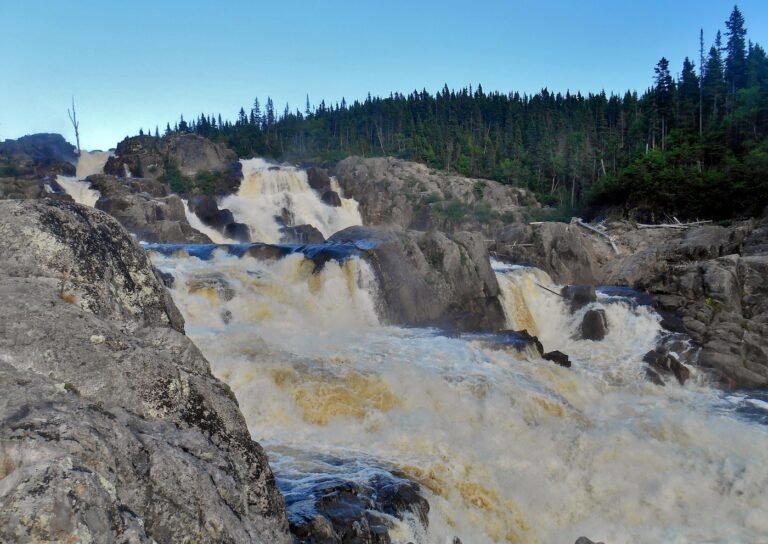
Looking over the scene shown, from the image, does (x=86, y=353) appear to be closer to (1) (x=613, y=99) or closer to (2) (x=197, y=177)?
(2) (x=197, y=177)

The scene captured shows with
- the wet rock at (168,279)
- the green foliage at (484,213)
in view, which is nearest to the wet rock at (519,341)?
the wet rock at (168,279)

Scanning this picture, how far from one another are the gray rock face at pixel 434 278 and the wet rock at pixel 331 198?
2713 cm

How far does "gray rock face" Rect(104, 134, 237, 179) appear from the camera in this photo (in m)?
55.6

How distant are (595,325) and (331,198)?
33.8 meters

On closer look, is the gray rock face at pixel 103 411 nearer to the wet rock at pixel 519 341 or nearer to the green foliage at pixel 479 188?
the wet rock at pixel 519 341

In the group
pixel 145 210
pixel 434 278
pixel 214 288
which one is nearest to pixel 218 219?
pixel 145 210

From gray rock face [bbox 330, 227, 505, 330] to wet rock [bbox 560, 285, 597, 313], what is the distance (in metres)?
2.95

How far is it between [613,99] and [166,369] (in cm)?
8861

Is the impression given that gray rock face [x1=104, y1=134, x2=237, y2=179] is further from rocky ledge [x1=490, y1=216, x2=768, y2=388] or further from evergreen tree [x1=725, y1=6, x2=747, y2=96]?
evergreen tree [x1=725, y1=6, x2=747, y2=96]

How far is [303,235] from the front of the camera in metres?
40.3

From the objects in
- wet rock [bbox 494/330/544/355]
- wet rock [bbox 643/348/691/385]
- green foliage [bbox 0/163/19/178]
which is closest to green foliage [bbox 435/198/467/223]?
green foliage [bbox 0/163/19/178]

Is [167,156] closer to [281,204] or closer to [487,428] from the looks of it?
[281,204]

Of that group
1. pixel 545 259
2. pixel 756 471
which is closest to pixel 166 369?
pixel 756 471

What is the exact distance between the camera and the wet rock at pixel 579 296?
77.3 ft
